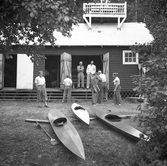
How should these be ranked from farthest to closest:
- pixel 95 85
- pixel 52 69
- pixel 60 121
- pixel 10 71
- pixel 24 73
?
pixel 52 69 < pixel 10 71 < pixel 24 73 < pixel 95 85 < pixel 60 121

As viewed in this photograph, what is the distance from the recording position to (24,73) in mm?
13273

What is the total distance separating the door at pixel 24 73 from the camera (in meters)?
13.2

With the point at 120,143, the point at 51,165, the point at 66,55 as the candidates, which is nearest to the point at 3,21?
the point at 51,165

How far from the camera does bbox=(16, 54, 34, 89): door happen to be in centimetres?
1316

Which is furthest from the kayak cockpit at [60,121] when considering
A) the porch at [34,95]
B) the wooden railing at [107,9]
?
the wooden railing at [107,9]

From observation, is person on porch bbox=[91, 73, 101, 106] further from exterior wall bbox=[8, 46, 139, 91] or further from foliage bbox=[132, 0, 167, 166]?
foliage bbox=[132, 0, 167, 166]

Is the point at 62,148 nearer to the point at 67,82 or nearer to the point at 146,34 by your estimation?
the point at 67,82

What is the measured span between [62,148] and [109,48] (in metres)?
9.90

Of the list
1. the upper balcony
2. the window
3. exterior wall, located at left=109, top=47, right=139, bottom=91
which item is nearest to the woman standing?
exterior wall, located at left=109, top=47, right=139, bottom=91

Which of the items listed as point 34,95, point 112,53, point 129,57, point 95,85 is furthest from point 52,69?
point 95,85

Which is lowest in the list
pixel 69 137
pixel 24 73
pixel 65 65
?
pixel 69 137

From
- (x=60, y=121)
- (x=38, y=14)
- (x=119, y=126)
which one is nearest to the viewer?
(x=38, y=14)

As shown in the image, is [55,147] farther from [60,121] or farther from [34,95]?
[34,95]

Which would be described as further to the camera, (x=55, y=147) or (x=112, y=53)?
(x=112, y=53)
